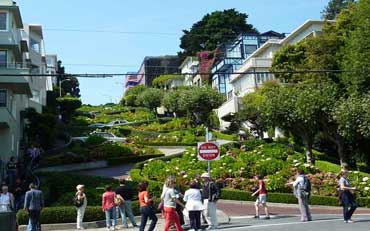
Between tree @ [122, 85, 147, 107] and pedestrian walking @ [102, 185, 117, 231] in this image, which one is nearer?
pedestrian walking @ [102, 185, 117, 231]

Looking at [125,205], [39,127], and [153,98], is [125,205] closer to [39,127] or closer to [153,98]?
[39,127]

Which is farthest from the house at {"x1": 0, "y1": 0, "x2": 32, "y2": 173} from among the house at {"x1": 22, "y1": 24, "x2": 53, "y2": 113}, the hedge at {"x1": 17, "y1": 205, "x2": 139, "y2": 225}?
the hedge at {"x1": 17, "y1": 205, "x2": 139, "y2": 225}

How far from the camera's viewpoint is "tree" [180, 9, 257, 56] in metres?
112

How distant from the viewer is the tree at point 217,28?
11250 cm

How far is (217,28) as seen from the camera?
113 m

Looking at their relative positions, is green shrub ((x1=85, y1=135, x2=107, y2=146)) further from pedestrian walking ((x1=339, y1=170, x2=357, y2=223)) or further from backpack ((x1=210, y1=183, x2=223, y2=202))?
pedestrian walking ((x1=339, y1=170, x2=357, y2=223))

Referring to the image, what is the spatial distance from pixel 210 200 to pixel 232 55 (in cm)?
7587

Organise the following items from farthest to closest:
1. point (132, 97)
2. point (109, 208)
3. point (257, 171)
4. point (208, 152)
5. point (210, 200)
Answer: point (132, 97) → point (257, 171) → point (208, 152) → point (109, 208) → point (210, 200)

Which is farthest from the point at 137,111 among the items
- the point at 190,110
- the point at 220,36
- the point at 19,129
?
the point at 19,129

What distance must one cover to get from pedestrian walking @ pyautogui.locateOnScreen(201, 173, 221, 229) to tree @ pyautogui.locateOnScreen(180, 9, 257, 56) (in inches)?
3698

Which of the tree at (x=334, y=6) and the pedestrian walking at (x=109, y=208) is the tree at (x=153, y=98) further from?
the pedestrian walking at (x=109, y=208)

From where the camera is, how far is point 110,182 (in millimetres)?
26562

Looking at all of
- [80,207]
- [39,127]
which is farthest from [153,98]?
[80,207]

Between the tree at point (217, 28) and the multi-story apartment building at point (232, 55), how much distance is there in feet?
39.2
